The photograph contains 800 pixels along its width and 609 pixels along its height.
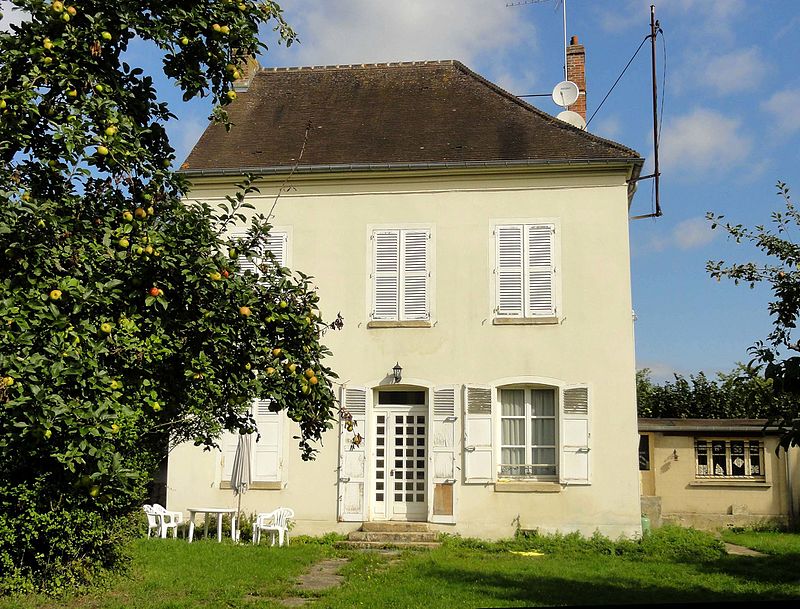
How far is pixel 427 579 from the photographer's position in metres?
9.96

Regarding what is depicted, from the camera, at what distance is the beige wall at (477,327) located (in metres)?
13.7

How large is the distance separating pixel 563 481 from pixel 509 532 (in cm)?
119

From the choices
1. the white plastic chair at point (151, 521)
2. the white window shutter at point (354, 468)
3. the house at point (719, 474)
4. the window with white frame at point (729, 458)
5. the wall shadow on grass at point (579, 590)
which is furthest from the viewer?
the window with white frame at point (729, 458)

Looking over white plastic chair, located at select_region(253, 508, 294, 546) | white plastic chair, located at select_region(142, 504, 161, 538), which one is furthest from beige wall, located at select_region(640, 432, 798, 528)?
white plastic chair, located at select_region(142, 504, 161, 538)

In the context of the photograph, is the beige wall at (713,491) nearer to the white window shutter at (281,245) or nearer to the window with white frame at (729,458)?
the window with white frame at (729,458)

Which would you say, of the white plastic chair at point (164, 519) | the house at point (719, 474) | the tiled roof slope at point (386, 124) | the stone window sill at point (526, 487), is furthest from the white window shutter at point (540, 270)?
the white plastic chair at point (164, 519)

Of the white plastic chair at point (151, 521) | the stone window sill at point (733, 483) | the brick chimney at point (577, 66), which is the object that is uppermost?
the brick chimney at point (577, 66)

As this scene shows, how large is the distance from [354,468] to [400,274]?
3.34m

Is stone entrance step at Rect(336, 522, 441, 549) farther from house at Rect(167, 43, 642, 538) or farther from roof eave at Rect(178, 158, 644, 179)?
roof eave at Rect(178, 158, 644, 179)

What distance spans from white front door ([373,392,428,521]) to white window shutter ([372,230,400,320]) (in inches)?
56.3

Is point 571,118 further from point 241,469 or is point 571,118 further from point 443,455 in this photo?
point 241,469

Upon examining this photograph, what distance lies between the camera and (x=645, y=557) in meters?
12.5

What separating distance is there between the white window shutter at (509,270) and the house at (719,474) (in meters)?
5.16

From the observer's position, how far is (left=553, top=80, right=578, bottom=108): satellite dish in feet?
53.5
